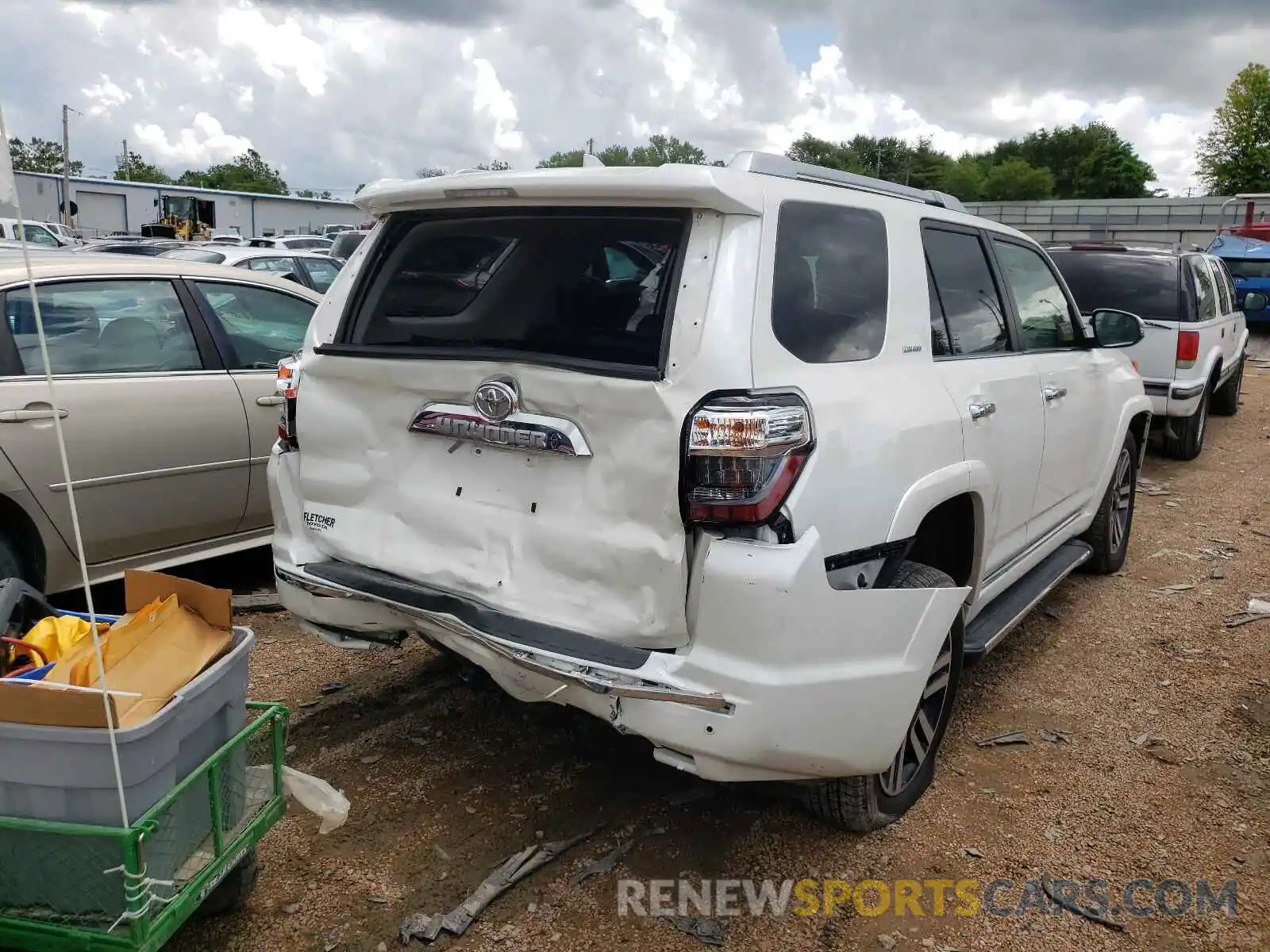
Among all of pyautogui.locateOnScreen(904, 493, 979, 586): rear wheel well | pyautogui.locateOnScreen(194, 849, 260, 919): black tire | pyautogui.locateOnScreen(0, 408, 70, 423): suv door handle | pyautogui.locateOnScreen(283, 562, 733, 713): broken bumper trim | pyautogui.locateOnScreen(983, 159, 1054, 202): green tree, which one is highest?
pyautogui.locateOnScreen(983, 159, 1054, 202): green tree

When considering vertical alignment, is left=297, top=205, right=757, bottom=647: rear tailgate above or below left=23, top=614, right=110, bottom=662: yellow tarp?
above

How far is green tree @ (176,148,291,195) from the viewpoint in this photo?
96.0m

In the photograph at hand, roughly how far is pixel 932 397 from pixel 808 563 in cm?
97

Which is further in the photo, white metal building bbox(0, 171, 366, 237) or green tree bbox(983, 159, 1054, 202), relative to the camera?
green tree bbox(983, 159, 1054, 202)

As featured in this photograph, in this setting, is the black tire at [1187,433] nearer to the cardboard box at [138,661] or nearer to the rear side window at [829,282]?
the rear side window at [829,282]

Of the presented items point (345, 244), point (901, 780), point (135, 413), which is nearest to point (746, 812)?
point (901, 780)

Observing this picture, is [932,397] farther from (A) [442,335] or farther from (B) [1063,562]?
(B) [1063,562]

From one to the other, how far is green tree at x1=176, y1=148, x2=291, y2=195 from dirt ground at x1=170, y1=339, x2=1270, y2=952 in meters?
98.1

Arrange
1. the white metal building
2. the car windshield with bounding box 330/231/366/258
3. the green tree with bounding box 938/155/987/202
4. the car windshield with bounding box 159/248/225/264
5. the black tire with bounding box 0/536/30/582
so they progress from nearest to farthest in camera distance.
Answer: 1. the black tire with bounding box 0/536/30/582
2. the car windshield with bounding box 159/248/225/264
3. the car windshield with bounding box 330/231/366/258
4. the white metal building
5. the green tree with bounding box 938/155/987/202

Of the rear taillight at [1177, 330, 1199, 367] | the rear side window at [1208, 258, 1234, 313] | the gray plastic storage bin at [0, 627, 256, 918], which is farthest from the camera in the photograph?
the rear side window at [1208, 258, 1234, 313]

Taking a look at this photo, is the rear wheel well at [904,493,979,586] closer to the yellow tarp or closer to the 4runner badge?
the 4runner badge

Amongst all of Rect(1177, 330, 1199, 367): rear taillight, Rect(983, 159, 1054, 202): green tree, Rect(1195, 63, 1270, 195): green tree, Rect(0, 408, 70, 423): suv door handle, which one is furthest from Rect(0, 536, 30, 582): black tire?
Rect(983, 159, 1054, 202): green tree

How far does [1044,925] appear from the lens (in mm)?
2834

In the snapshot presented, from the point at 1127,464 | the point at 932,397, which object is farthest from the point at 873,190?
the point at 1127,464
